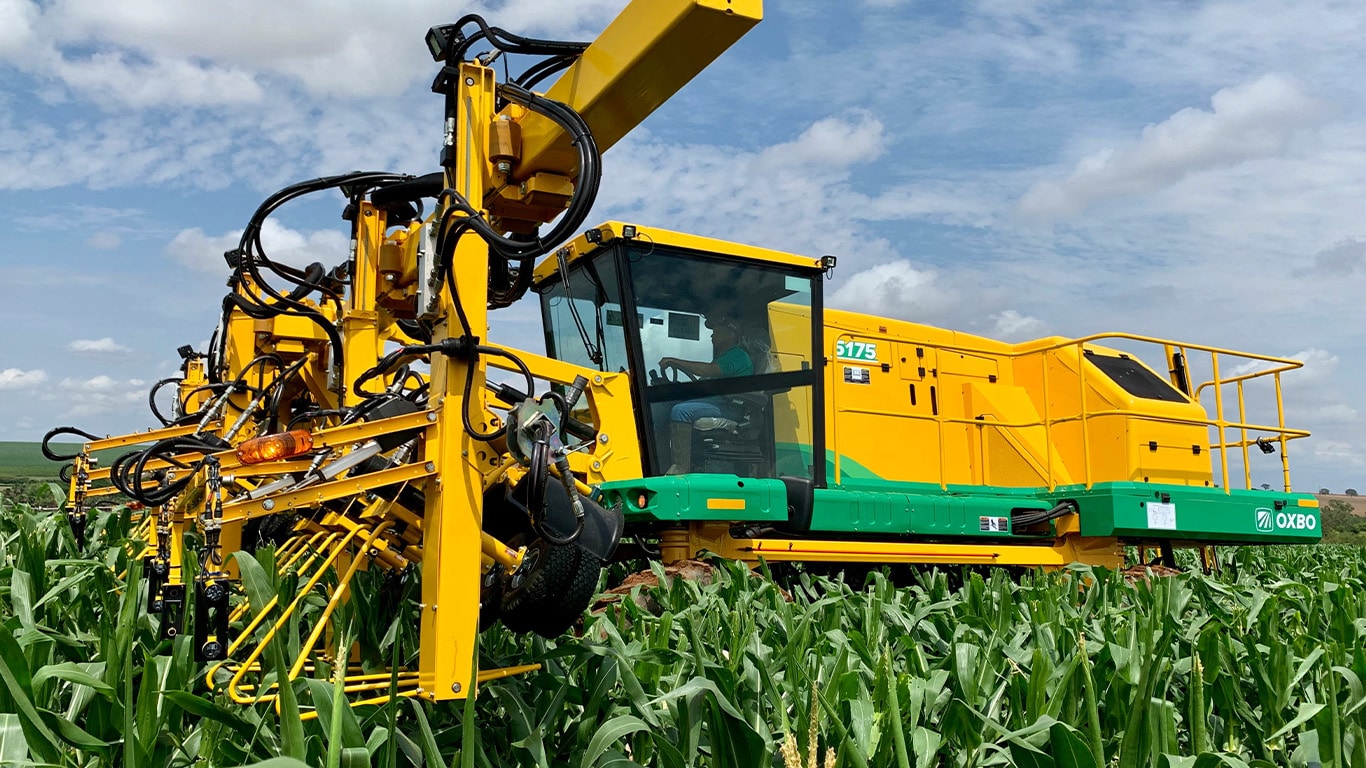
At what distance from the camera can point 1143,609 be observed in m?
4.91

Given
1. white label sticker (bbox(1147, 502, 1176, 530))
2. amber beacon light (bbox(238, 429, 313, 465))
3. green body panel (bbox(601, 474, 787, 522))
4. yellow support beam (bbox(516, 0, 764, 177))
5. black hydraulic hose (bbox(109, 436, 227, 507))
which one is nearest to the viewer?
yellow support beam (bbox(516, 0, 764, 177))

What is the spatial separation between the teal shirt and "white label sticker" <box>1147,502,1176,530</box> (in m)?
3.45

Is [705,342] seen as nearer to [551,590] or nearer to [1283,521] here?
[551,590]

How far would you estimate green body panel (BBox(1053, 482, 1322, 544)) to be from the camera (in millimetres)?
7668

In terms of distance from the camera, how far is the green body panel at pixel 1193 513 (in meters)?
7.67

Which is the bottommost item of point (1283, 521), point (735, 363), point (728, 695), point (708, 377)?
point (728, 695)

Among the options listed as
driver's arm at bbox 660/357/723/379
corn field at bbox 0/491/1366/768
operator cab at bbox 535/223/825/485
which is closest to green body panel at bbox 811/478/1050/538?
operator cab at bbox 535/223/825/485

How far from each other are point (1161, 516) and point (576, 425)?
17.6 ft

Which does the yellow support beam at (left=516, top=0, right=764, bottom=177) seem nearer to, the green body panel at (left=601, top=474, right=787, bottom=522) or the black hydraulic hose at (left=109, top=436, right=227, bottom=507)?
the black hydraulic hose at (left=109, top=436, right=227, bottom=507)

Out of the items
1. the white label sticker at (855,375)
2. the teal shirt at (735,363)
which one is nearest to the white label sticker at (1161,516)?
the white label sticker at (855,375)

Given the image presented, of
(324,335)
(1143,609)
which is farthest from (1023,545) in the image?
(324,335)

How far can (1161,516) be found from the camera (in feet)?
25.8

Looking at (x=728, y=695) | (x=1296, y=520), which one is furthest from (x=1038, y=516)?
(x=728, y=695)

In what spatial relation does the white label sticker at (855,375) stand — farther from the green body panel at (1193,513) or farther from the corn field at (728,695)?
the corn field at (728,695)
